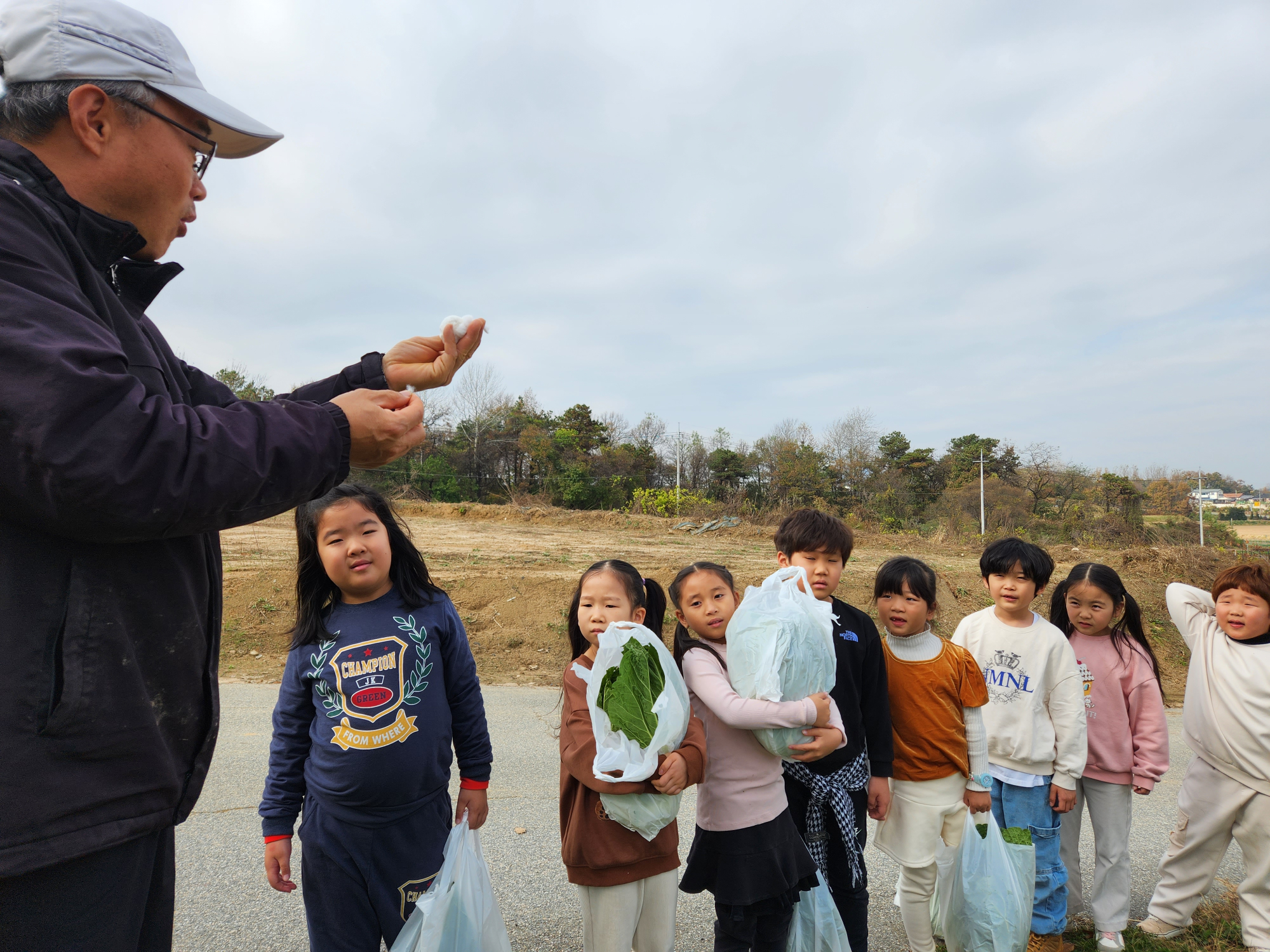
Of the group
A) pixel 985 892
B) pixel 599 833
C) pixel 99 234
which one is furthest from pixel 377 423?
pixel 985 892

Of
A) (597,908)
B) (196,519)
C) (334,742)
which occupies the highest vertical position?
(196,519)

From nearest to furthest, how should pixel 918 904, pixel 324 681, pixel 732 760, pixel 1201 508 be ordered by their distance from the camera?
pixel 324 681 → pixel 732 760 → pixel 918 904 → pixel 1201 508

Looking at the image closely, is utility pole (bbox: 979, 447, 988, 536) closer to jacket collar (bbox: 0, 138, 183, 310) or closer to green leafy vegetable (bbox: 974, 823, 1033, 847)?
green leafy vegetable (bbox: 974, 823, 1033, 847)

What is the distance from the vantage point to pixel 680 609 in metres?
2.68

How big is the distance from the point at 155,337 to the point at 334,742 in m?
1.31

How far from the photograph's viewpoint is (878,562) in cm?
1387

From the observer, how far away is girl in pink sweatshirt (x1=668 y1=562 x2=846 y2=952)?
7.12 feet

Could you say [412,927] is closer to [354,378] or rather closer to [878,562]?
[354,378]

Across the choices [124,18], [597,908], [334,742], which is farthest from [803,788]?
[124,18]

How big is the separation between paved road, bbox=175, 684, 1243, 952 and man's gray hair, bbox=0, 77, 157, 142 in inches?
111

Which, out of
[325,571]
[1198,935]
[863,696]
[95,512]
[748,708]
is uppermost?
[95,512]

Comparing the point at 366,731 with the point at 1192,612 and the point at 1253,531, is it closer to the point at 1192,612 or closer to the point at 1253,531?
the point at 1192,612

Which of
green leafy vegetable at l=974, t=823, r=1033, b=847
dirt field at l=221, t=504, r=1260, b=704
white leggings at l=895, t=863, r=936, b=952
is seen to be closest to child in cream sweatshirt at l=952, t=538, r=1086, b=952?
green leafy vegetable at l=974, t=823, r=1033, b=847

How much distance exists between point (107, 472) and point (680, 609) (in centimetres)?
204
